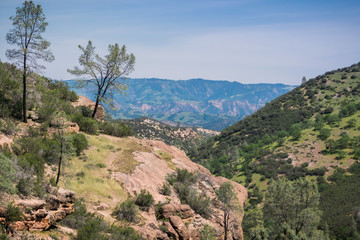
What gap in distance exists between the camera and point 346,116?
107m

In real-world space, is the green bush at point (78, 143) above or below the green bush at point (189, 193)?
above

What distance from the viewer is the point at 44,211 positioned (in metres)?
10.5

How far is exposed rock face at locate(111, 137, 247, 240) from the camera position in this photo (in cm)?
1598

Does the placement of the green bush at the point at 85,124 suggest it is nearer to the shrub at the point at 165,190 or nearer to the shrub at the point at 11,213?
the shrub at the point at 165,190

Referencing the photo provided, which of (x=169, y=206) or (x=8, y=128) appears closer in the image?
(x=8, y=128)

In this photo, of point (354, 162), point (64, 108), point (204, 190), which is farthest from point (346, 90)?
point (64, 108)

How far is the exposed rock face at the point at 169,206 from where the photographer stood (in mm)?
15975

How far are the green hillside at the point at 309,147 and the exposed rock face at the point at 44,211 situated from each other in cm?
6018

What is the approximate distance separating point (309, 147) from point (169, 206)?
96.9 m

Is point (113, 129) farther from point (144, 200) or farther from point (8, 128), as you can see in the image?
point (144, 200)

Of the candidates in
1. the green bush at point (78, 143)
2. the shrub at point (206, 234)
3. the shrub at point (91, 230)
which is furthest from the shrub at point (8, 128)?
the shrub at point (206, 234)

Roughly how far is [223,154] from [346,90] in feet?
257

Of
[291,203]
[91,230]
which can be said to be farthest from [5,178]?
[291,203]

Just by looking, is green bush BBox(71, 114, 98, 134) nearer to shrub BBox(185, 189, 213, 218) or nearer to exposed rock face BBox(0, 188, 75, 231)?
shrub BBox(185, 189, 213, 218)
